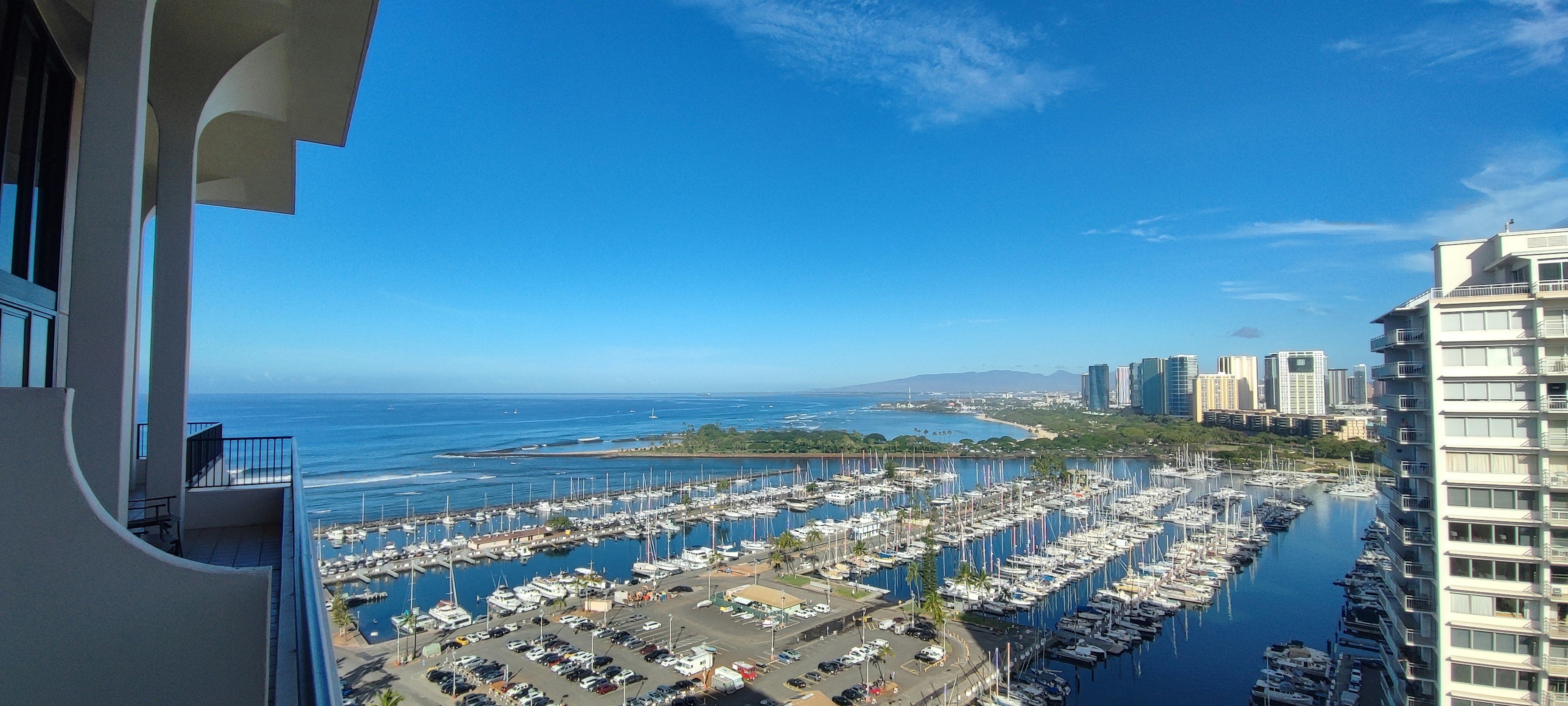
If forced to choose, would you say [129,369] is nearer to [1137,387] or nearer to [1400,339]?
[1400,339]

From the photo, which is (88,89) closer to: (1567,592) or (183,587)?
(183,587)

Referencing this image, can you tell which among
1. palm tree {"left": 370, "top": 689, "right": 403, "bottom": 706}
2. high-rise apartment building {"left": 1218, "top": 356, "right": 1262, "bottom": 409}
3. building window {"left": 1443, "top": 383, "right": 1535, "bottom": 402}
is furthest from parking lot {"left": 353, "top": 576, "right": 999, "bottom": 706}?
high-rise apartment building {"left": 1218, "top": 356, "right": 1262, "bottom": 409}

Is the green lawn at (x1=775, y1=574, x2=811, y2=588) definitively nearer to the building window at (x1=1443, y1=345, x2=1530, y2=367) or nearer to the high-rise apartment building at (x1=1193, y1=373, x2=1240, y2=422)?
the building window at (x1=1443, y1=345, x2=1530, y2=367)

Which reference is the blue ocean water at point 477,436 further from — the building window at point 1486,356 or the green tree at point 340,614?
the building window at point 1486,356

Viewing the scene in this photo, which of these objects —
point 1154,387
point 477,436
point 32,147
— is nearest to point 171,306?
point 32,147

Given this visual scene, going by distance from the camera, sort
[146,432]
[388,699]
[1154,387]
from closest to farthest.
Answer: [146,432], [388,699], [1154,387]
